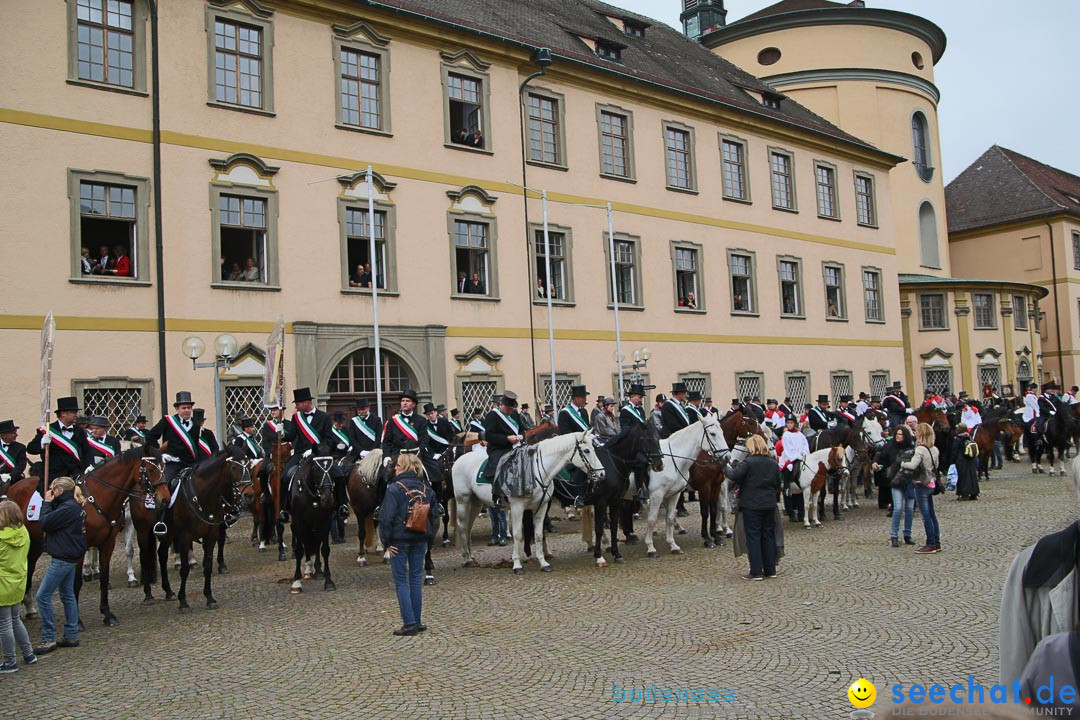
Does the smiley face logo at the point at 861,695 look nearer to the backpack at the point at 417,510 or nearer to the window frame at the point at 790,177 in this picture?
→ the backpack at the point at 417,510

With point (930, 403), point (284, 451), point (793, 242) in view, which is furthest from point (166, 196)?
point (793, 242)

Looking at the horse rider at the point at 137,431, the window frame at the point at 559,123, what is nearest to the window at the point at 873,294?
the window frame at the point at 559,123

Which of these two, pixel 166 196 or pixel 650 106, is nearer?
pixel 166 196

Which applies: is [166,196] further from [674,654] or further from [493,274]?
[674,654]

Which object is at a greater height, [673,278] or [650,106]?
[650,106]

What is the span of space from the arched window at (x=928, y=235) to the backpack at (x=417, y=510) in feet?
147

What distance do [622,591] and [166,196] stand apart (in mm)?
→ 14228

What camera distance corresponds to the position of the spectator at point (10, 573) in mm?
8234

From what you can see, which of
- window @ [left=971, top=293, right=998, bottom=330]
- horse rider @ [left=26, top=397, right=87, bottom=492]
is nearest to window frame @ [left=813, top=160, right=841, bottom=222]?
window @ [left=971, top=293, right=998, bottom=330]

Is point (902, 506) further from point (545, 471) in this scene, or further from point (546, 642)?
point (546, 642)

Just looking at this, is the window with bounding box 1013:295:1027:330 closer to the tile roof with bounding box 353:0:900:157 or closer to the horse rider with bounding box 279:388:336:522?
the tile roof with bounding box 353:0:900:157

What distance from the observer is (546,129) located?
2786cm

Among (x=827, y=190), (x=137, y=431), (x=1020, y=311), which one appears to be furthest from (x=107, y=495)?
(x=1020, y=311)

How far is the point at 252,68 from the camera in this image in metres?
21.8
